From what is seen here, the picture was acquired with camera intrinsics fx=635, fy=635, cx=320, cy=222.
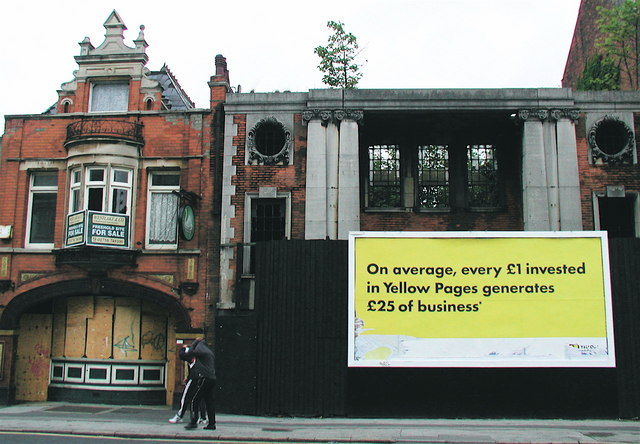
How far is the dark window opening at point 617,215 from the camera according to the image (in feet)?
56.1

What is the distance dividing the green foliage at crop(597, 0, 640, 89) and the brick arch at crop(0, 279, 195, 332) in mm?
16792

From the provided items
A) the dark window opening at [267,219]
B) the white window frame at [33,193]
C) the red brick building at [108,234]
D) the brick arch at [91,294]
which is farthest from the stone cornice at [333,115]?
the white window frame at [33,193]

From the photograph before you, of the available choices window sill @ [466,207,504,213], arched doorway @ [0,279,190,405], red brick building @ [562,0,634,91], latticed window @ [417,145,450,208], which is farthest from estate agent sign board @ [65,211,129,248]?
red brick building @ [562,0,634,91]

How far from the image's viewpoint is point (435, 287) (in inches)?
541

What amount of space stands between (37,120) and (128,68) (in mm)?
3085

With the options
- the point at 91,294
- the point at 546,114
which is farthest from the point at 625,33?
the point at 91,294

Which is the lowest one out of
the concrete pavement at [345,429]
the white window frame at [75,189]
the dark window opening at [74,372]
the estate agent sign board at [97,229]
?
the concrete pavement at [345,429]

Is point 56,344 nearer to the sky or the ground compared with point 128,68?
nearer to the ground

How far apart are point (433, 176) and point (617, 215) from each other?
16.6 ft

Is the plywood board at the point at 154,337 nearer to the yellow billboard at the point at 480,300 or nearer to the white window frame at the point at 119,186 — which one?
the white window frame at the point at 119,186

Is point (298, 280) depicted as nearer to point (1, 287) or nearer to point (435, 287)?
point (435, 287)

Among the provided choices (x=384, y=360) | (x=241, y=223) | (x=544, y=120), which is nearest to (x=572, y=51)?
(x=544, y=120)

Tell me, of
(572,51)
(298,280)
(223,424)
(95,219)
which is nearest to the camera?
(223,424)

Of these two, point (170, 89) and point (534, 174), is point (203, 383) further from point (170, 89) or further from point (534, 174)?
point (170, 89)
